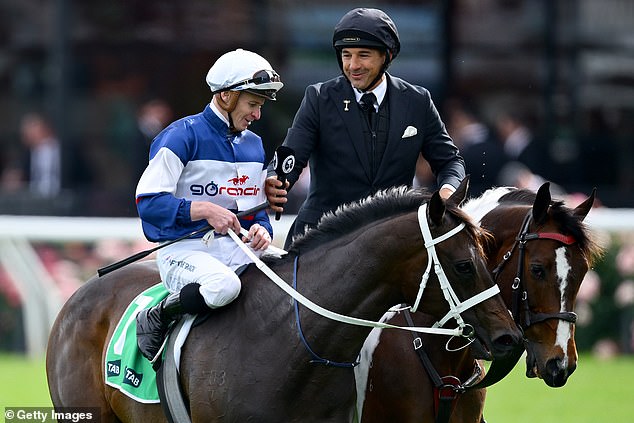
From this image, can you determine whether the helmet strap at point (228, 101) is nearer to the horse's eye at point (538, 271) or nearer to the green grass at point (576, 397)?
the horse's eye at point (538, 271)

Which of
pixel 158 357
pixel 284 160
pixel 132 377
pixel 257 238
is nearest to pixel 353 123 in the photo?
pixel 284 160

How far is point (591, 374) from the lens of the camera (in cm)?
1127

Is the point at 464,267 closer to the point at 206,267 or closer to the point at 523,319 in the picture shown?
the point at 523,319

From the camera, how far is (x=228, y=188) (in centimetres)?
561

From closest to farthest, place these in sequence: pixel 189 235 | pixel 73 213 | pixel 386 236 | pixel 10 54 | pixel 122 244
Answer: pixel 386 236
pixel 189 235
pixel 122 244
pixel 73 213
pixel 10 54

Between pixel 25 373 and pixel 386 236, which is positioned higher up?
pixel 386 236

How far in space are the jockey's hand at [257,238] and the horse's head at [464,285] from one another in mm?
835

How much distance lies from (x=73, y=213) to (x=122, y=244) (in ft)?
11.4

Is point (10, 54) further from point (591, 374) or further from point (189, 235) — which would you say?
point (189, 235)

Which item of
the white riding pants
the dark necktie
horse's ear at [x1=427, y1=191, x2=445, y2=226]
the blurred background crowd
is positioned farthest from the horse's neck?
the blurred background crowd

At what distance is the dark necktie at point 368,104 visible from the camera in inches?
235

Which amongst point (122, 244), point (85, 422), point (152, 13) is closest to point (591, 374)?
point (122, 244)

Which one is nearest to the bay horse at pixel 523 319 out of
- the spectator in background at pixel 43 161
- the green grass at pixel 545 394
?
the green grass at pixel 545 394

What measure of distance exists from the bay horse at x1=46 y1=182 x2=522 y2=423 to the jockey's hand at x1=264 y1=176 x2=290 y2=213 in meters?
0.28
